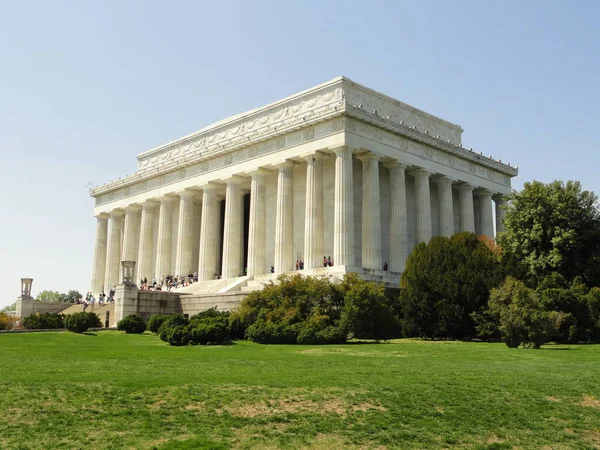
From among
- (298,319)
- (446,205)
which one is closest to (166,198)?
(446,205)

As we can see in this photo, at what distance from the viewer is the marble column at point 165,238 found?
7212 centimetres

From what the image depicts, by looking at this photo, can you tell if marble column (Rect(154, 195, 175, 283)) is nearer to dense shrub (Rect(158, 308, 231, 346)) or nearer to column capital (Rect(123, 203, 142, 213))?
column capital (Rect(123, 203, 142, 213))

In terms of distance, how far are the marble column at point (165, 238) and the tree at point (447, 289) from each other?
35531 mm

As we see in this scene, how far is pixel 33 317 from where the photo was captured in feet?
155

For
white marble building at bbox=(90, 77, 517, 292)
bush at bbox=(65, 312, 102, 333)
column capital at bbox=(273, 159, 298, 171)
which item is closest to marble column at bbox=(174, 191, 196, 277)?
white marble building at bbox=(90, 77, 517, 292)

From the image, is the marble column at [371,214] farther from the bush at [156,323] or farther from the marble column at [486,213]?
the bush at [156,323]

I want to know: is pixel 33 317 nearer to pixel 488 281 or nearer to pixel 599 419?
pixel 488 281

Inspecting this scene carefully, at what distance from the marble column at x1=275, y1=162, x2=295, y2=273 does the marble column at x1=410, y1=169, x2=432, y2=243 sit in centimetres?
1199

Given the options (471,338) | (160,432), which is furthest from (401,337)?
(160,432)

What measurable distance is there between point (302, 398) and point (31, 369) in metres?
9.26

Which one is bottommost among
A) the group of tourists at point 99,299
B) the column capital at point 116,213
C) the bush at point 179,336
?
the bush at point 179,336

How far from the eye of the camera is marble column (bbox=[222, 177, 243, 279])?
205 ft

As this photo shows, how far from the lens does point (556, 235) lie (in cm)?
4184

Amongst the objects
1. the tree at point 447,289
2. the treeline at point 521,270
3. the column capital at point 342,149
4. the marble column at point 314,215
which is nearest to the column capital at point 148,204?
the marble column at point 314,215
